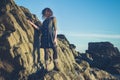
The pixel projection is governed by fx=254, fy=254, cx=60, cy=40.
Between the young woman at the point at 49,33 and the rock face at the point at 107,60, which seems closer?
the young woman at the point at 49,33

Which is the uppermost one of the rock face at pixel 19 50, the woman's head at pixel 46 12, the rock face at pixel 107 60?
the woman's head at pixel 46 12

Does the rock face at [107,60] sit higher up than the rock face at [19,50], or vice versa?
the rock face at [19,50]

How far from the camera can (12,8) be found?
26844mm

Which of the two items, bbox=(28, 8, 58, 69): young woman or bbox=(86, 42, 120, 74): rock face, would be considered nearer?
bbox=(28, 8, 58, 69): young woman

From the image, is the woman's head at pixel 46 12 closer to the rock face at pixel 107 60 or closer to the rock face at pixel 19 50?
the rock face at pixel 19 50

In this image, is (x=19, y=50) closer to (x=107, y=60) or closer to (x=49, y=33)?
(x=49, y=33)

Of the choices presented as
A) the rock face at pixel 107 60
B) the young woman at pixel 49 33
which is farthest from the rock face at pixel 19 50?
the rock face at pixel 107 60

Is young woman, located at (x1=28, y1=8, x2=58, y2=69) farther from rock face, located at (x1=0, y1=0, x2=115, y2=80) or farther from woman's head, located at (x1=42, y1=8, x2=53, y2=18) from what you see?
rock face, located at (x1=0, y1=0, x2=115, y2=80)

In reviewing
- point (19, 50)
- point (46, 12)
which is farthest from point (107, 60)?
point (19, 50)

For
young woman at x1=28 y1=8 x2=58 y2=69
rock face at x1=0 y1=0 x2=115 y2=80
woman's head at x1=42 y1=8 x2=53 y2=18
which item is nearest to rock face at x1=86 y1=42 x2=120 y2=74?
rock face at x1=0 y1=0 x2=115 y2=80

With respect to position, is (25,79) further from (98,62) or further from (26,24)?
(98,62)

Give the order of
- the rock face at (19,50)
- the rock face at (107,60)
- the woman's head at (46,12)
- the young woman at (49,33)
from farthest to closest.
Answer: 1. the rock face at (107,60)
2. the young woman at (49,33)
3. the woman's head at (46,12)
4. the rock face at (19,50)

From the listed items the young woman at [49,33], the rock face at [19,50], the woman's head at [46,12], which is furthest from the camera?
the young woman at [49,33]

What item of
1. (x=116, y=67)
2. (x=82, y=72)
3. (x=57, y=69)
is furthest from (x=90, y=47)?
(x=57, y=69)
